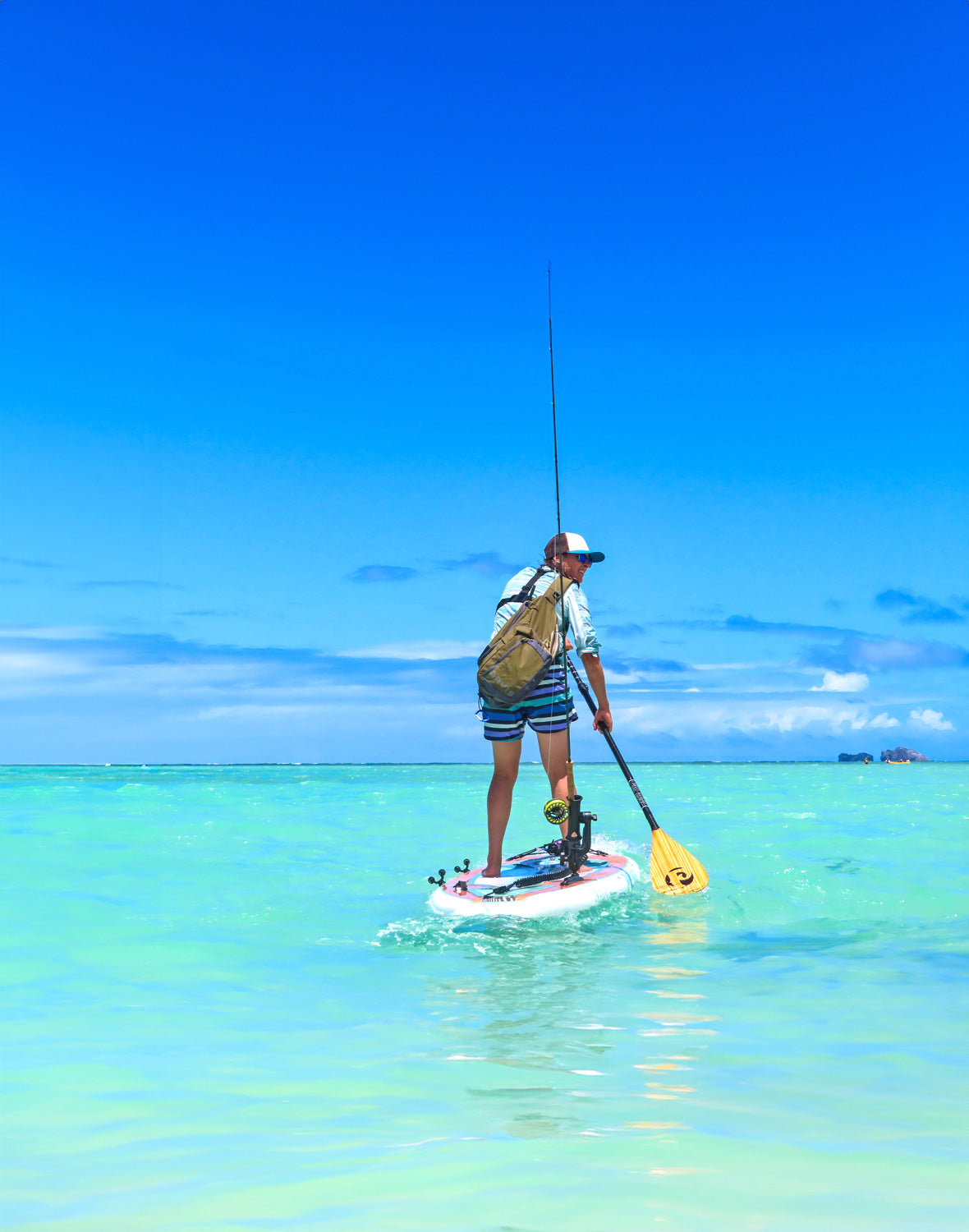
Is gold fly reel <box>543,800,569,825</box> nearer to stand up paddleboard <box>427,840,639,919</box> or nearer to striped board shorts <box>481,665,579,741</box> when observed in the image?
stand up paddleboard <box>427,840,639,919</box>

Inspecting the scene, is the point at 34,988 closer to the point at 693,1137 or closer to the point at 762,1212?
the point at 693,1137

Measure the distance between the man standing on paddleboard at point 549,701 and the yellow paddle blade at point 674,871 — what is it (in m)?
1.18

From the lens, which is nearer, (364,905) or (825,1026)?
(825,1026)

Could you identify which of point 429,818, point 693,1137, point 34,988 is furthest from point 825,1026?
point 429,818

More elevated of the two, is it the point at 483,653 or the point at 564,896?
the point at 483,653

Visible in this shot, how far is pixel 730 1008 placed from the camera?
536 centimetres

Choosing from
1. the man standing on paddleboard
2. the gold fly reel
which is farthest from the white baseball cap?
the gold fly reel

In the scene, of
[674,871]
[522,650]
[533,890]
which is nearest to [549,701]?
[522,650]

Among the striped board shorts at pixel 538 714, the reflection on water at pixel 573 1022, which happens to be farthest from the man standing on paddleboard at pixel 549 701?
the reflection on water at pixel 573 1022

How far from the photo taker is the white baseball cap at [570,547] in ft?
26.5

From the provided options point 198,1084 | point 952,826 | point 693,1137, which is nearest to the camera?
point 693,1137

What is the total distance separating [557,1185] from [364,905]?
19.8ft

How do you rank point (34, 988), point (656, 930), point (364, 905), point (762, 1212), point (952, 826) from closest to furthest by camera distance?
point (762, 1212)
point (34, 988)
point (656, 930)
point (364, 905)
point (952, 826)

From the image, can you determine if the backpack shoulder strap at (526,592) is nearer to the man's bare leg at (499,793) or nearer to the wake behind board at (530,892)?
the man's bare leg at (499,793)
